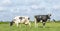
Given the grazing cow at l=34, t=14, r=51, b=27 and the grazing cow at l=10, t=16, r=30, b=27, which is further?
the grazing cow at l=34, t=14, r=51, b=27

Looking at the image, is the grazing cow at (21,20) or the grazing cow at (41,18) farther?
the grazing cow at (41,18)

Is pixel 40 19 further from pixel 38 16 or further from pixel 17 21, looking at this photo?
pixel 17 21

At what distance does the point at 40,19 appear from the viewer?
3259cm

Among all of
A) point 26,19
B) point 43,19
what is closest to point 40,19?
point 43,19

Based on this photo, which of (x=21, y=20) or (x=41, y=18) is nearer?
(x=21, y=20)

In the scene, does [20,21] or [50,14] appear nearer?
[20,21]

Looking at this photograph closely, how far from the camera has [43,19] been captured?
1283 inches

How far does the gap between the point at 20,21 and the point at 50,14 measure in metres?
4.93

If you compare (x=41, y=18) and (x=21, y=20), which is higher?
(x=41, y=18)

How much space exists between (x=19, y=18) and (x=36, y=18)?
9.27ft

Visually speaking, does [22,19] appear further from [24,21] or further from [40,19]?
[40,19]

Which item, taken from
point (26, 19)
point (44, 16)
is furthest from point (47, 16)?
point (26, 19)

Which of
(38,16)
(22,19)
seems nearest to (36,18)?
(38,16)

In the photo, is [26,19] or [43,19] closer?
[26,19]
